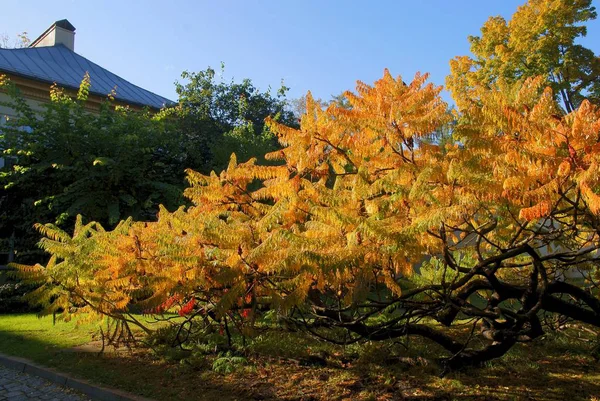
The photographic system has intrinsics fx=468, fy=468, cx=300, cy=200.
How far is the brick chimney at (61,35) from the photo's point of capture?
2495 cm

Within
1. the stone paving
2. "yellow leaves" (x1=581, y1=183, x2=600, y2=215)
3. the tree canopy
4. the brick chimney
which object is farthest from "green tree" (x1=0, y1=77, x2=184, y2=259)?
the brick chimney

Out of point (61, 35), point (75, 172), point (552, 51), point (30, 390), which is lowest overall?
point (30, 390)

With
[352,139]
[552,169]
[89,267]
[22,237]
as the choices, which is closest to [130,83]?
[22,237]

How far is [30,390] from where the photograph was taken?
256 inches

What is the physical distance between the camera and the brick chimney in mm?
24953

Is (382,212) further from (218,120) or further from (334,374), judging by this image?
(218,120)

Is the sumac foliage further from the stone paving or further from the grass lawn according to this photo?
the stone paving

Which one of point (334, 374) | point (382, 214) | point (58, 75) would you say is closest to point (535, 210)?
point (382, 214)

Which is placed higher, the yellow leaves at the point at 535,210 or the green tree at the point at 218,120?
the green tree at the point at 218,120

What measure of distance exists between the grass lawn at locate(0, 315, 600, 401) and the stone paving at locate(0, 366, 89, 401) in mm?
341

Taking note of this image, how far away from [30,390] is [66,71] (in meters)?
18.4

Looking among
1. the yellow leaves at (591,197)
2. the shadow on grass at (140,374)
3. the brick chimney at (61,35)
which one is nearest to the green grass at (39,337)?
the shadow on grass at (140,374)

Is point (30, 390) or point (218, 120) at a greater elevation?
point (218, 120)

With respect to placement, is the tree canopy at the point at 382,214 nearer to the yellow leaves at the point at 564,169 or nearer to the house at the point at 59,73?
the yellow leaves at the point at 564,169
